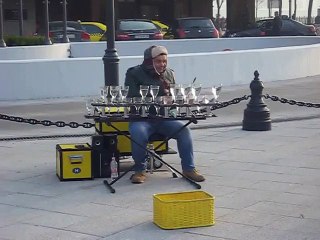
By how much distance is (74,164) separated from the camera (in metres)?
8.62

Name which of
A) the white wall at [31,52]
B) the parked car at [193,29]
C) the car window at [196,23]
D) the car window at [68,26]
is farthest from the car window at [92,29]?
the white wall at [31,52]

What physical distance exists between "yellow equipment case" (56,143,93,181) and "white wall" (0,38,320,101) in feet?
25.5

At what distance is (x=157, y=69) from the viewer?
8758 millimetres

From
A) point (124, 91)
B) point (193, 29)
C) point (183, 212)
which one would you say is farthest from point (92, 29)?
point (183, 212)

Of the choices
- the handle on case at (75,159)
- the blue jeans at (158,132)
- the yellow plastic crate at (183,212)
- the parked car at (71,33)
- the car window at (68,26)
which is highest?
the car window at (68,26)

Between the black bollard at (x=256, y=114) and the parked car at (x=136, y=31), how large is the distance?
17833 mm

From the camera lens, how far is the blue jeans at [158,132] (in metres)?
8.45

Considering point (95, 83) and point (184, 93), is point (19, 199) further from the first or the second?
point (95, 83)

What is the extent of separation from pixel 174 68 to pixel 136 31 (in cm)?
1292

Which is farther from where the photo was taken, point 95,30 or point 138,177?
point 95,30

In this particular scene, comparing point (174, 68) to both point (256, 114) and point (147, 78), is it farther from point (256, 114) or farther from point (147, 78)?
point (147, 78)

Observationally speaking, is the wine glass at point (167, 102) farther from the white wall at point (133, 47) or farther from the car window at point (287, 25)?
the car window at point (287, 25)

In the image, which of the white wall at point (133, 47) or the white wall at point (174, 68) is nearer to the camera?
the white wall at point (174, 68)

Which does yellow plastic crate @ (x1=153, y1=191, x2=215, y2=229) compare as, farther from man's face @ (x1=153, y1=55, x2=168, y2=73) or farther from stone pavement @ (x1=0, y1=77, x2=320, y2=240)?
man's face @ (x1=153, y1=55, x2=168, y2=73)
